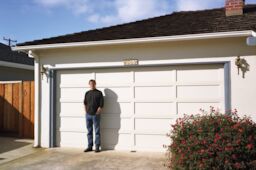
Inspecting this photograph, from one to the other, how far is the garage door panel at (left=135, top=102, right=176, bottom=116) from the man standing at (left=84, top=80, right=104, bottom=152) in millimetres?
1008

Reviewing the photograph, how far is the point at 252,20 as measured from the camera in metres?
7.98

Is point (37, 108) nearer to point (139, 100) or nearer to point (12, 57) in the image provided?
point (139, 100)

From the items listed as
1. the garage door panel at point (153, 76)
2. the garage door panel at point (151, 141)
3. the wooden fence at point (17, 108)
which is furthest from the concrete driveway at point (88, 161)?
the wooden fence at point (17, 108)

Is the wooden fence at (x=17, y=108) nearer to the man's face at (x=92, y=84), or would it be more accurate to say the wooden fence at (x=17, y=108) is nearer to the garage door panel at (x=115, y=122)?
the man's face at (x=92, y=84)

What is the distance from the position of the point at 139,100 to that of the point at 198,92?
5.11ft

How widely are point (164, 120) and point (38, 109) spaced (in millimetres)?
3741

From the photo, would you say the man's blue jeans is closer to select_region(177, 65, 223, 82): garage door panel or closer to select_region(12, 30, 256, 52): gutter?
select_region(12, 30, 256, 52): gutter

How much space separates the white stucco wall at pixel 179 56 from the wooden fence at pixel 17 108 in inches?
50.6

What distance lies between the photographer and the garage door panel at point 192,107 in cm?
772

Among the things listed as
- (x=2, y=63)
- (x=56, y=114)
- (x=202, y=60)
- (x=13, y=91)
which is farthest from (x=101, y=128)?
(x=2, y=63)

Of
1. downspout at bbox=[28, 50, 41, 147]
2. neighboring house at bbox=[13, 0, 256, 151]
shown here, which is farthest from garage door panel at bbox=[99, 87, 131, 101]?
downspout at bbox=[28, 50, 41, 147]

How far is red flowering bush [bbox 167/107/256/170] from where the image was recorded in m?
5.27

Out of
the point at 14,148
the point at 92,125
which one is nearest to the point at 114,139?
the point at 92,125

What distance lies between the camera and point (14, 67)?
47.2 feet
